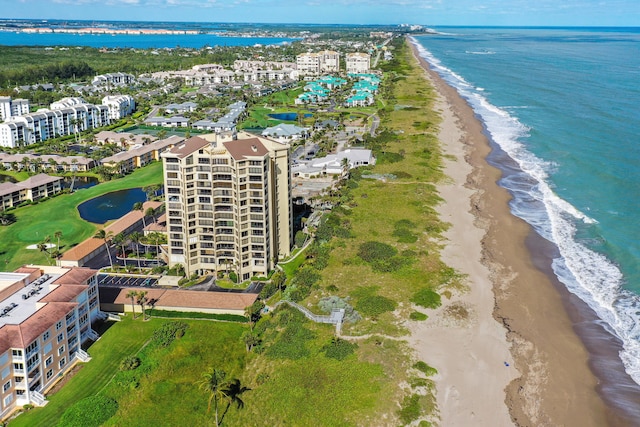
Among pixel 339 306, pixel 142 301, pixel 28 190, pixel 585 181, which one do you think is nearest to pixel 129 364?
pixel 142 301

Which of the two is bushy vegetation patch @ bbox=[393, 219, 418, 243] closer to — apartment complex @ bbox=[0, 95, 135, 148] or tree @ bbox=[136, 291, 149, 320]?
tree @ bbox=[136, 291, 149, 320]

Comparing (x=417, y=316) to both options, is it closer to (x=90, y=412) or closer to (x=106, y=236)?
(x=90, y=412)

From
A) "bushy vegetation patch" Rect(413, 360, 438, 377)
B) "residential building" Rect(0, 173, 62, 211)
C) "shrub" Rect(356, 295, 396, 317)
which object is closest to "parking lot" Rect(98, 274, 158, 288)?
"shrub" Rect(356, 295, 396, 317)

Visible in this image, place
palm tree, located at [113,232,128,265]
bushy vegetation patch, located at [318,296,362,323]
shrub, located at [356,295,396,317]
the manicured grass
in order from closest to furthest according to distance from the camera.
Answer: the manicured grass → bushy vegetation patch, located at [318,296,362,323] → shrub, located at [356,295,396,317] → palm tree, located at [113,232,128,265]

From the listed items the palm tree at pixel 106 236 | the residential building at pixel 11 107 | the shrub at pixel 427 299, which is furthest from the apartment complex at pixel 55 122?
the shrub at pixel 427 299

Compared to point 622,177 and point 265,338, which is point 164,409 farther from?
point 622,177
